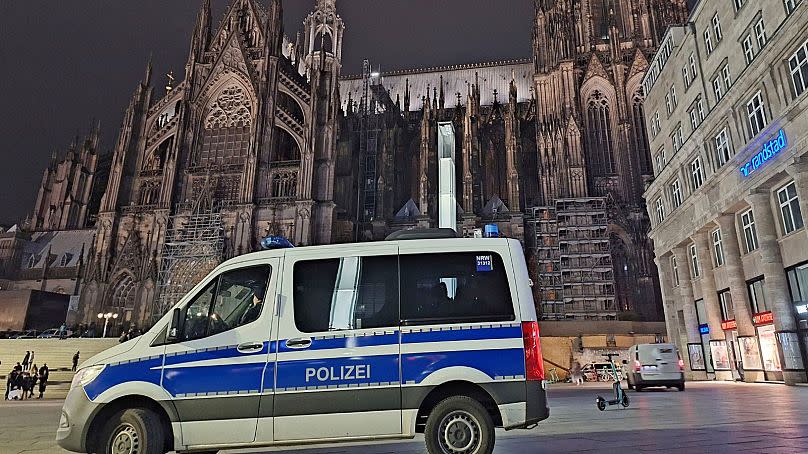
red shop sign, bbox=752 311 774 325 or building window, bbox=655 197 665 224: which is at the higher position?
building window, bbox=655 197 665 224

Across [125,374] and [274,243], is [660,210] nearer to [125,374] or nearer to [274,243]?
[274,243]

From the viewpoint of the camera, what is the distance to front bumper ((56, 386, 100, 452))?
4.34 meters

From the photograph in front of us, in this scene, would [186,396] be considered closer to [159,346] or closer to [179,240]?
[159,346]

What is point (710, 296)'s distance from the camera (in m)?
20.3

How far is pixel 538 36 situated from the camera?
41.3 m

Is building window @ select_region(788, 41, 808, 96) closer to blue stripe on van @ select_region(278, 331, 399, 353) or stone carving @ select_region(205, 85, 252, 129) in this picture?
blue stripe on van @ select_region(278, 331, 399, 353)

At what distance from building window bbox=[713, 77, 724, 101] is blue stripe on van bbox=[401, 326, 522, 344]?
18.8 metres

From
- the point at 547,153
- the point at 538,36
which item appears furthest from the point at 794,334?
the point at 538,36

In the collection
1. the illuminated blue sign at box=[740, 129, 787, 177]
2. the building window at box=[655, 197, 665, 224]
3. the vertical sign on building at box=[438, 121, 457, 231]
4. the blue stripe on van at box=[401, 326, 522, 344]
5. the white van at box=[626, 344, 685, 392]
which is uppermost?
the building window at box=[655, 197, 665, 224]

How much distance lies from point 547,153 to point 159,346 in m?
35.5

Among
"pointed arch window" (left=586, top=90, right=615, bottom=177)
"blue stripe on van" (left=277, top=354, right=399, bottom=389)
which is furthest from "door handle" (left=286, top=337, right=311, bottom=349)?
"pointed arch window" (left=586, top=90, right=615, bottom=177)

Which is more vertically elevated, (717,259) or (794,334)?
(717,259)

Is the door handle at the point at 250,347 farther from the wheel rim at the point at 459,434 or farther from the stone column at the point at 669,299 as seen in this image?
the stone column at the point at 669,299

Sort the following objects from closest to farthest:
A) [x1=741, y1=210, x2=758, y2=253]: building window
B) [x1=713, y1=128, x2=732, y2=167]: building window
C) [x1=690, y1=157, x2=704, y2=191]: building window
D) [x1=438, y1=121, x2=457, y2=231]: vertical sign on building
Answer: [x1=438, y1=121, x2=457, y2=231]: vertical sign on building
[x1=741, y1=210, x2=758, y2=253]: building window
[x1=713, y1=128, x2=732, y2=167]: building window
[x1=690, y1=157, x2=704, y2=191]: building window
